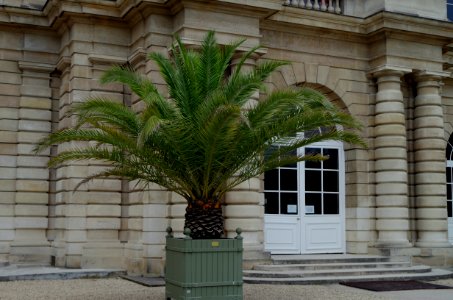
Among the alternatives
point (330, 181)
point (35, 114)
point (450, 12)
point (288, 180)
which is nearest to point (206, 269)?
point (288, 180)

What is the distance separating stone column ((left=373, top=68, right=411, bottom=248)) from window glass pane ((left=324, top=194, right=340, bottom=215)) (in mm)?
964

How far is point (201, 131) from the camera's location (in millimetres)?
9883

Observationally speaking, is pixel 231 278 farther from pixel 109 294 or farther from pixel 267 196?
pixel 267 196

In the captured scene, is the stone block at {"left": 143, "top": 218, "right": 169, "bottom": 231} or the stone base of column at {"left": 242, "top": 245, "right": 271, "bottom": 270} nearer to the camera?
the stone base of column at {"left": 242, "top": 245, "right": 271, "bottom": 270}

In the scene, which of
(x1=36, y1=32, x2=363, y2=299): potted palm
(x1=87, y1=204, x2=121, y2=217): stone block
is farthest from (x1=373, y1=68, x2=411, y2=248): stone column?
(x1=87, y1=204, x2=121, y2=217): stone block

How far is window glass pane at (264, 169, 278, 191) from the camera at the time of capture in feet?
51.2

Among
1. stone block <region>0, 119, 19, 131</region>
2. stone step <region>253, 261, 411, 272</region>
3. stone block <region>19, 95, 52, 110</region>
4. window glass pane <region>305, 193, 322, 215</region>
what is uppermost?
stone block <region>19, 95, 52, 110</region>

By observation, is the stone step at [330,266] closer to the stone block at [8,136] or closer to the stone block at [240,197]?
the stone block at [240,197]

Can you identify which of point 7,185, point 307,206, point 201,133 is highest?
point 201,133

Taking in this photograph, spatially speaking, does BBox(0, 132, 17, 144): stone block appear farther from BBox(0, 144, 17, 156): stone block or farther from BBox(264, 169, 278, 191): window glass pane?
BBox(264, 169, 278, 191): window glass pane

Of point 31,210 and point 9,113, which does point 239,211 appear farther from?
point 9,113

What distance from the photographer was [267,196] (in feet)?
51.3

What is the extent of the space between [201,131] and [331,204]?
7.31 metres

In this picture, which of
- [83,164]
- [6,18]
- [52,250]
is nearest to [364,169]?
[83,164]
